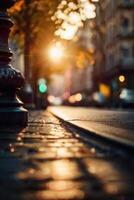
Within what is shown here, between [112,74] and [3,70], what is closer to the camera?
[3,70]

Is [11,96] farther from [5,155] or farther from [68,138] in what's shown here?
[5,155]

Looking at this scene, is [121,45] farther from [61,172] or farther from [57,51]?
[61,172]

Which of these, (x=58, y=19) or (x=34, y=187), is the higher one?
(x=58, y=19)

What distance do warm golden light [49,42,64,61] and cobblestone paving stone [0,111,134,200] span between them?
28.9m

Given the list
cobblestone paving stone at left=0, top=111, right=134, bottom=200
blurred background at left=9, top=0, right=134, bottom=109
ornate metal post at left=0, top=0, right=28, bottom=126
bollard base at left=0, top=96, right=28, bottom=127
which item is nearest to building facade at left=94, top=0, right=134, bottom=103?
blurred background at left=9, top=0, right=134, bottom=109

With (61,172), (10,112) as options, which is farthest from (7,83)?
(61,172)

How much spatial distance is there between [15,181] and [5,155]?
190 centimetres

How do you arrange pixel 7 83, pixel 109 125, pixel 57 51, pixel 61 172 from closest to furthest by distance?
pixel 61 172, pixel 7 83, pixel 109 125, pixel 57 51

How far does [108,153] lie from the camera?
23.5ft

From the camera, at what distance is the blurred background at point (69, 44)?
3138 cm

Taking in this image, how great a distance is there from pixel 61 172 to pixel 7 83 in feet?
21.8

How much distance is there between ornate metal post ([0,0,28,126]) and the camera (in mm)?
12109

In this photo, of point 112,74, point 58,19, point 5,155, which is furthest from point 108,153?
point 112,74

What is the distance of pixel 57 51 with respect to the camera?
43031mm
